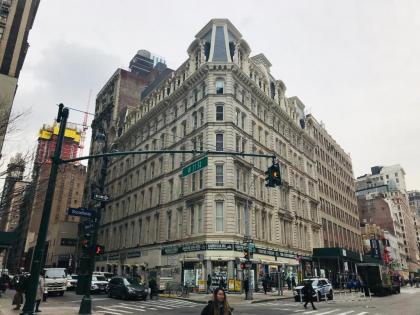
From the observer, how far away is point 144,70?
305 ft

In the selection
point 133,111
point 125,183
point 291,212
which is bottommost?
point 291,212

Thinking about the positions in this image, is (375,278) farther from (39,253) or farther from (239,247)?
(39,253)

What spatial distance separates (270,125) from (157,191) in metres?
17.8

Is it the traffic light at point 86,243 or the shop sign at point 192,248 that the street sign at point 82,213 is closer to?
the traffic light at point 86,243

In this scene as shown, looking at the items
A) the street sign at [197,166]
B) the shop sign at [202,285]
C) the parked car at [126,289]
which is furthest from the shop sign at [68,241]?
the street sign at [197,166]

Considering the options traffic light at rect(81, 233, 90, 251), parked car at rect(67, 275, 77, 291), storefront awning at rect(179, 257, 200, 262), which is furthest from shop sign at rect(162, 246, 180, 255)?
traffic light at rect(81, 233, 90, 251)

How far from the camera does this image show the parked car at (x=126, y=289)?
82.4ft

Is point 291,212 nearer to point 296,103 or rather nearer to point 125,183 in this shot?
point 296,103

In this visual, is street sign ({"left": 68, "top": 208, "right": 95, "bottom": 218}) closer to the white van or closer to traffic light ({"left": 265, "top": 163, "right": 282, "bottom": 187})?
traffic light ({"left": 265, "top": 163, "right": 282, "bottom": 187})

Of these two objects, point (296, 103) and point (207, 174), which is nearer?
point (207, 174)

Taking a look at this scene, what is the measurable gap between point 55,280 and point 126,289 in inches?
228

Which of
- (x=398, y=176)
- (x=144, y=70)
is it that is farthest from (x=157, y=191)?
(x=398, y=176)

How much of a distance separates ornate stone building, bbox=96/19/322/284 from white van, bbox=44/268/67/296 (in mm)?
12229

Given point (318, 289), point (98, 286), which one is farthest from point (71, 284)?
point (318, 289)
